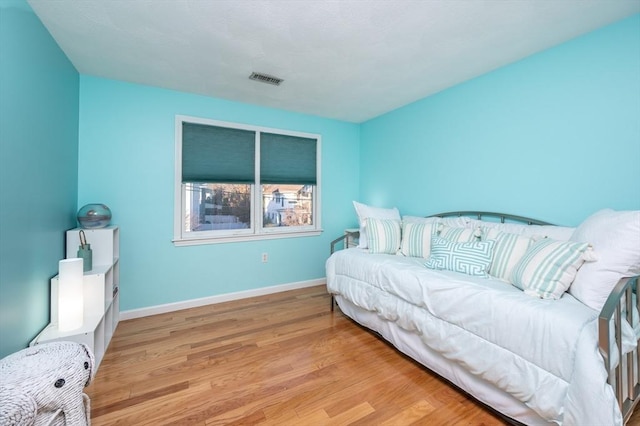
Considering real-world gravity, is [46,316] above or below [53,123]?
below

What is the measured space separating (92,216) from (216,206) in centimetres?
119

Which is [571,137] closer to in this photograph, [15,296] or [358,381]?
[358,381]

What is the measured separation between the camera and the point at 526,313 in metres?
1.33

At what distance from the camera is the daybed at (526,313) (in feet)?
3.71

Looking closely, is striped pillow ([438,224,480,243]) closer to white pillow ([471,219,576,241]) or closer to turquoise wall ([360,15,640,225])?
white pillow ([471,219,576,241])

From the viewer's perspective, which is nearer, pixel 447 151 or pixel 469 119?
pixel 469 119

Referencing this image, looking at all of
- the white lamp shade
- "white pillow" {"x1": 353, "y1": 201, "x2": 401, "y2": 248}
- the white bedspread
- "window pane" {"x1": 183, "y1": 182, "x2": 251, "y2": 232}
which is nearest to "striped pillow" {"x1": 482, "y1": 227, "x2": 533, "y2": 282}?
the white bedspread

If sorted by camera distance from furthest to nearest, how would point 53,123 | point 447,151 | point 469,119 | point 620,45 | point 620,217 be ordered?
point 447,151 → point 469,119 → point 53,123 → point 620,45 → point 620,217

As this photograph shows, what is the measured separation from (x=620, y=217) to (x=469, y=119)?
1569 millimetres

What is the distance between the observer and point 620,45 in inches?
69.0

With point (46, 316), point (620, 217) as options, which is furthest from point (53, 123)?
point (620, 217)

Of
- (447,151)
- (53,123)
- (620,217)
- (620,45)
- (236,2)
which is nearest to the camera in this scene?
(620,217)

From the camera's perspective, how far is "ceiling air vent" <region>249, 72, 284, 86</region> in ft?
8.25

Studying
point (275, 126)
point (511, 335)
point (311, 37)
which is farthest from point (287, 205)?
point (511, 335)
